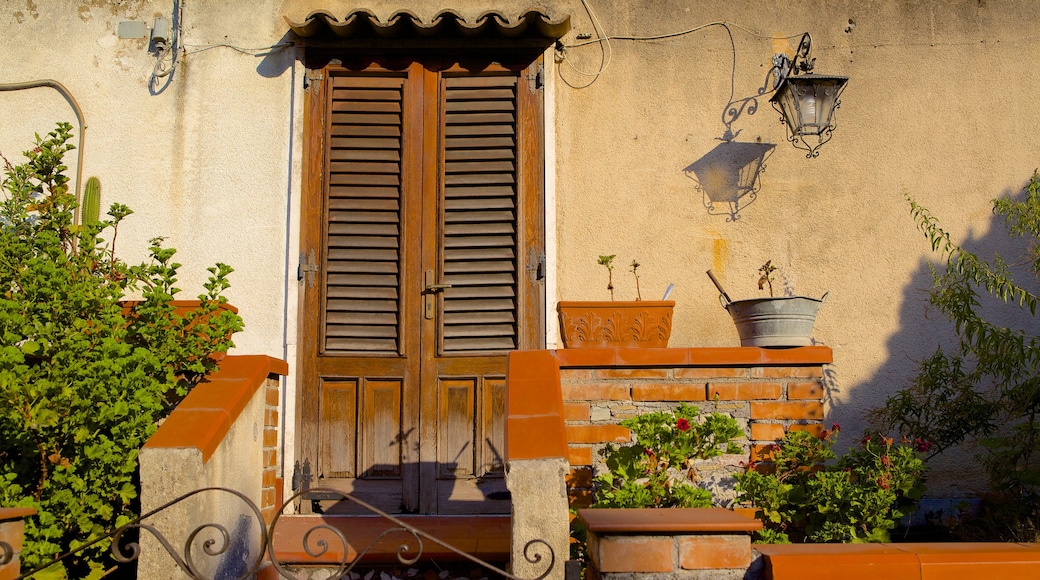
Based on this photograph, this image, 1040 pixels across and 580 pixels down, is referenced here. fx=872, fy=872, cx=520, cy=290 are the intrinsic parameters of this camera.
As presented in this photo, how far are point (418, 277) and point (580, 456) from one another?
1.59m

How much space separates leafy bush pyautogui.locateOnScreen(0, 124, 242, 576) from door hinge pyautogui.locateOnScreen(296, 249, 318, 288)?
1084mm

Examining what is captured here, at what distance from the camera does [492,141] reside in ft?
17.1

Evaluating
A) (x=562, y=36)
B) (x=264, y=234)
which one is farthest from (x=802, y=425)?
(x=264, y=234)

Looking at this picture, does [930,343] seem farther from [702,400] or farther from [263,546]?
[263,546]

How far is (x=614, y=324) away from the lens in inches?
171

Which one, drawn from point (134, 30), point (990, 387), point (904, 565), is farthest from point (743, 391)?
point (134, 30)

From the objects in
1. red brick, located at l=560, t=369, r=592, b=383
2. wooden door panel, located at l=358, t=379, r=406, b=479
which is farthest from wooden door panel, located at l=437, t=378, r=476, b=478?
red brick, located at l=560, t=369, r=592, b=383

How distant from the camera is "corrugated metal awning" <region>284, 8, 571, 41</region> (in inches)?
197

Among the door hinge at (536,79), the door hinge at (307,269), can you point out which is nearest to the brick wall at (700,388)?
the door hinge at (307,269)

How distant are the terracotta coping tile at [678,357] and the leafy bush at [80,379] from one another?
159 centimetres

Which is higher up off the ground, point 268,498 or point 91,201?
point 91,201

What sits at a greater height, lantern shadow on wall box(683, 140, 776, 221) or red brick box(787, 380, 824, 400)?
lantern shadow on wall box(683, 140, 776, 221)

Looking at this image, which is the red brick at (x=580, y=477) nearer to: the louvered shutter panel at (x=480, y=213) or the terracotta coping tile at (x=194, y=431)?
the louvered shutter panel at (x=480, y=213)

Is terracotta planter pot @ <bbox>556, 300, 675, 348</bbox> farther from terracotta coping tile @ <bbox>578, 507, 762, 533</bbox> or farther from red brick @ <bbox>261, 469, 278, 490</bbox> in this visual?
red brick @ <bbox>261, 469, 278, 490</bbox>
